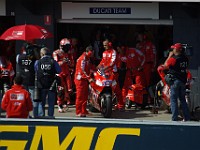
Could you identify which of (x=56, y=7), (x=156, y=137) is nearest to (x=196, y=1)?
(x=56, y=7)

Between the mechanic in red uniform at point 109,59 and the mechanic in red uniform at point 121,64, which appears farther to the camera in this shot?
the mechanic in red uniform at point 121,64

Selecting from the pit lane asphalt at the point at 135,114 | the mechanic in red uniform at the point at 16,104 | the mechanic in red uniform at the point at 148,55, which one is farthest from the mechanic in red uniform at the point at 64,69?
the mechanic in red uniform at the point at 16,104

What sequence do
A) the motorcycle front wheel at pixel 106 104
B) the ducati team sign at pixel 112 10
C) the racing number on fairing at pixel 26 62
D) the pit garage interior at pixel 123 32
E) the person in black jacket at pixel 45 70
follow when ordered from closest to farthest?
the person in black jacket at pixel 45 70
the racing number on fairing at pixel 26 62
the motorcycle front wheel at pixel 106 104
the ducati team sign at pixel 112 10
the pit garage interior at pixel 123 32

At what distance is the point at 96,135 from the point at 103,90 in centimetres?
526

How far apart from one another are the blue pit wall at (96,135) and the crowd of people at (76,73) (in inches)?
78.4

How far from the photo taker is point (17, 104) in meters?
10.2

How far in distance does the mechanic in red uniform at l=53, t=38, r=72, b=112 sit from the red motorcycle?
1.23 meters

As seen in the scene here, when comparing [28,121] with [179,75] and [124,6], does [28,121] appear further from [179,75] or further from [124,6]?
[124,6]

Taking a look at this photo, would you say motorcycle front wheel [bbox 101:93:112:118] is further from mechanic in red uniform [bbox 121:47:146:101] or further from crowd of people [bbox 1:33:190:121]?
mechanic in red uniform [bbox 121:47:146:101]

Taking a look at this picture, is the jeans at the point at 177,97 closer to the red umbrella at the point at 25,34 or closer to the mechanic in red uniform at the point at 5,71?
the red umbrella at the point at 25,34

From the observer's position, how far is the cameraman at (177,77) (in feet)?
41.6

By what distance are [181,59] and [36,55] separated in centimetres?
322

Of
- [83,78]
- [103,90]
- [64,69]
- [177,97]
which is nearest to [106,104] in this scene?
[103,90]

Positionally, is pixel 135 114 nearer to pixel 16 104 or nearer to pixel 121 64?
pixel 121 64
